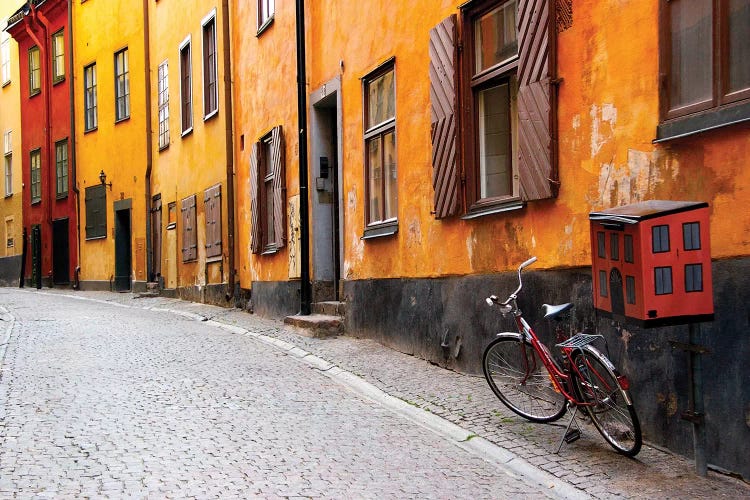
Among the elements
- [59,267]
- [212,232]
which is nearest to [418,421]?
[212,232]

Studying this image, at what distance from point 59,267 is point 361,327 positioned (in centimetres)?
1969

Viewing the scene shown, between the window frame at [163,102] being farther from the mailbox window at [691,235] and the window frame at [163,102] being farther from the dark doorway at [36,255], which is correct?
the mailbox window at [691,235]

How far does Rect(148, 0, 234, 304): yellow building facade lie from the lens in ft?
59.0

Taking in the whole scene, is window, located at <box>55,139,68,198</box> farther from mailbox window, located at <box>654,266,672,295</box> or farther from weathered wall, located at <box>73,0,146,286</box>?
mailbox window, located at <box>654,266,672,295</box>

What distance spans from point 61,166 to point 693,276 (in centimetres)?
2624

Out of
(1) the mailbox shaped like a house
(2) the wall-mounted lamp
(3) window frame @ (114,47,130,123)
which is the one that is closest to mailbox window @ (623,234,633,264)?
(1) the mailbox shaped like a house

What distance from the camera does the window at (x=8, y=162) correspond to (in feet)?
108

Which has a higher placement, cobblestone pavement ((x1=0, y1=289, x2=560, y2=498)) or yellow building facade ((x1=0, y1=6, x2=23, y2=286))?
yellow building facade ((x1=0, y1=6, x2=23, y2=286))

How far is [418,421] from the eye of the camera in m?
7.35

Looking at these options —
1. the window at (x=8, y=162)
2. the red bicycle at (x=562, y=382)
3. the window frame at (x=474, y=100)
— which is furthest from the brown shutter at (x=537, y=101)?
the window at (x=8, y=162)

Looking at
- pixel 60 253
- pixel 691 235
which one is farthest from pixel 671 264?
pixel 60 253

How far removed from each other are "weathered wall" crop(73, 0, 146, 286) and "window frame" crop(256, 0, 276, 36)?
7.94 meters

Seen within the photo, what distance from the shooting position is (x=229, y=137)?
58.2ft

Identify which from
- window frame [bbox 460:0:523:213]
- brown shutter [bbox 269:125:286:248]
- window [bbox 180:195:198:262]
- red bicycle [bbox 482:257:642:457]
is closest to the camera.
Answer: red bicycle [bbox 482:257:642:457]
